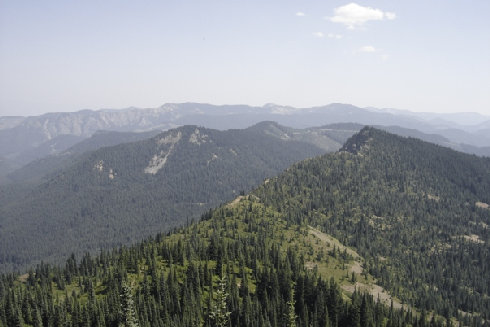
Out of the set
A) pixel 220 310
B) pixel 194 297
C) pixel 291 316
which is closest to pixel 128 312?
Result: pixel 194 297

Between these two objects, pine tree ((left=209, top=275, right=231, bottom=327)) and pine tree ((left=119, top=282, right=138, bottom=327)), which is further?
pine tree ((left=209, top=275, right=231, bottom=327))

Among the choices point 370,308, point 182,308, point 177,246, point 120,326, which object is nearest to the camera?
point 120,326

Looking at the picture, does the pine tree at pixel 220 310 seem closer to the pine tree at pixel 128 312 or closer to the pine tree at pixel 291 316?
the pine tree at pixel 291 316

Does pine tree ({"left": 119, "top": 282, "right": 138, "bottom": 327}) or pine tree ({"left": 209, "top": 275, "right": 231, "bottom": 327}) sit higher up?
pine tree ({"left": 119, "top": 282, "right": 138, "bottom": 327})

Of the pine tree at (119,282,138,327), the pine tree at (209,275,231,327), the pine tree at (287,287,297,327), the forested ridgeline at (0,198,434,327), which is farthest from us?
the pine tree at (287,287,297,327)

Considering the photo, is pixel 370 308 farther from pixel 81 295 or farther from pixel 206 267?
pixel 81 295

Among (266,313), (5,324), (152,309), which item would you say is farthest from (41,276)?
(266,313)

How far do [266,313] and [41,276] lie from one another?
132 metres

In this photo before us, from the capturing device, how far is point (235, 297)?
488 ft

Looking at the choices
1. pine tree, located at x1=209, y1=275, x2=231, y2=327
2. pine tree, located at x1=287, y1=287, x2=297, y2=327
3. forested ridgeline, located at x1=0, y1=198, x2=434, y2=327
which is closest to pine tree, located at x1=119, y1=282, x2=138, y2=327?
forested ridgeline, located at x1=0, y1=198, x2=434, y2=327

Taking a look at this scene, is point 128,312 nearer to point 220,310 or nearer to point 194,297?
point 194,297

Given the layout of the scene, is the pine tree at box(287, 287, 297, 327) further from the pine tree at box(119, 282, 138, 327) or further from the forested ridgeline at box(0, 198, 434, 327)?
the pine tree at box(119, 282, 138, 327)

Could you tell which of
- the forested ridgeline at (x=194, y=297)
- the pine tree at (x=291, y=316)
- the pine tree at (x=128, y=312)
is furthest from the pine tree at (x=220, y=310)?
the pine tree at (x=128, y=312)

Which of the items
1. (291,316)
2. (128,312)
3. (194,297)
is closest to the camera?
(128,312)
